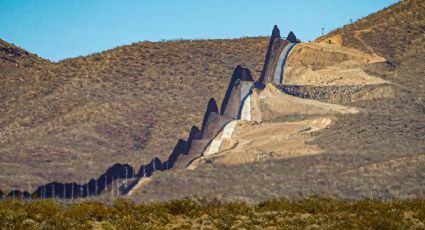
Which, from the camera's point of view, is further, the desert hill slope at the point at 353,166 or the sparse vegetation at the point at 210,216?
the desert hill slope at the point at 353,166

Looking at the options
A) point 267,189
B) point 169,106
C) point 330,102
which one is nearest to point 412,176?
point 267,189

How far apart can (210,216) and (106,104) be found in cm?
8089

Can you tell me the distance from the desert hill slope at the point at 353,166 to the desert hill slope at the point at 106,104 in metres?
13.3

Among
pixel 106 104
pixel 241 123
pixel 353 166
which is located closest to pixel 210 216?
pixel 353 166

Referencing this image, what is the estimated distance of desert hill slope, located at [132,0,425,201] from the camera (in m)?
66.7

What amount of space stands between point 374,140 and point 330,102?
19888 mm

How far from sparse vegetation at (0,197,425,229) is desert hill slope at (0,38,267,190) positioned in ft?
152

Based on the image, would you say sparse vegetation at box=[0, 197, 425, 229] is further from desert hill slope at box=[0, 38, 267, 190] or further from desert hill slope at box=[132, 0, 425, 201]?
desert hill slope at box=[0, 38, 267, 190]

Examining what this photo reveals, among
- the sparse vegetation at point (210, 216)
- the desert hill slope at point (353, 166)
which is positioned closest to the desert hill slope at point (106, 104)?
the desert hill slope at point (353, 166)

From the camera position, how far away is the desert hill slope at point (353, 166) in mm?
66688

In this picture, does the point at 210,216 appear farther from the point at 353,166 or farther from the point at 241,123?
the point at 241,123

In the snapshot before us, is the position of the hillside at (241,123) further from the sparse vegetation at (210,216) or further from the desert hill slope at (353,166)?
the sparse vegetation at (210,216)

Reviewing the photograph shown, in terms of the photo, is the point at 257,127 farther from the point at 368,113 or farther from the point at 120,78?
the point at 120,78

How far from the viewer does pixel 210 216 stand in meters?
31.1
